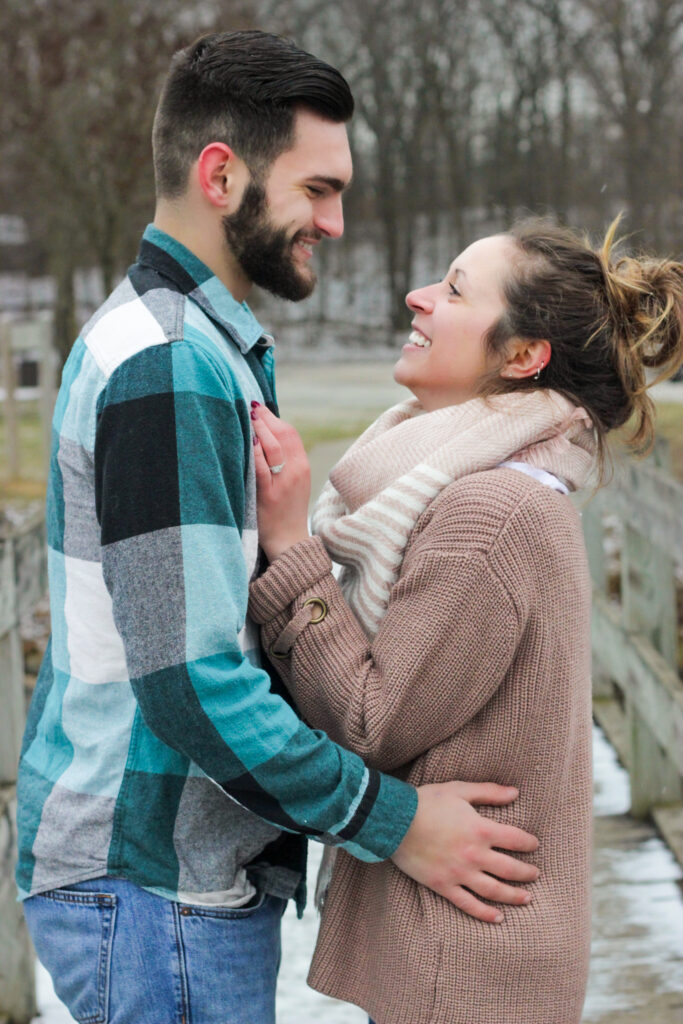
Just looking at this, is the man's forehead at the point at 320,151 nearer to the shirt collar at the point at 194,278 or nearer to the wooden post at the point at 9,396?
the shirt collar at the point at 194,278

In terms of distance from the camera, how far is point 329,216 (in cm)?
169

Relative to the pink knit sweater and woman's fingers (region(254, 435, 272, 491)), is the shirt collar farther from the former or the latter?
the pink knit sweater

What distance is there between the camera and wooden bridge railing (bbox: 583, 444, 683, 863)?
339cm

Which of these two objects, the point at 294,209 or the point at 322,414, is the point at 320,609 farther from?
the point at 322,414

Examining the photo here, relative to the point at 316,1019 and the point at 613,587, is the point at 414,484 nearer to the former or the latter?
the point at 316,1019

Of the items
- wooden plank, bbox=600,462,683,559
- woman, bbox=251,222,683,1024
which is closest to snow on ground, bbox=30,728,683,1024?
wooden plank, bbox=600,462,683,559

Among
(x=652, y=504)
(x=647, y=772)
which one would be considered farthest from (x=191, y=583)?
(x=647, y=772)

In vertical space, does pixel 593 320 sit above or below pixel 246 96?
below

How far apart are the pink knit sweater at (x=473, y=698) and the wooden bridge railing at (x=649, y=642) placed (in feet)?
5.47

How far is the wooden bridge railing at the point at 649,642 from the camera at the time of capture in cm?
339

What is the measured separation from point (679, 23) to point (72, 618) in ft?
65.0

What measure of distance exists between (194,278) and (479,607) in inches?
24.1

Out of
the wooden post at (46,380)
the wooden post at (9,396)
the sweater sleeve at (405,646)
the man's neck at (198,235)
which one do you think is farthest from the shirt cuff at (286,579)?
the wooden post at (46,380)

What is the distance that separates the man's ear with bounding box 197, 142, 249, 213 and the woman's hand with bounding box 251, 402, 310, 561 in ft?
0.95
